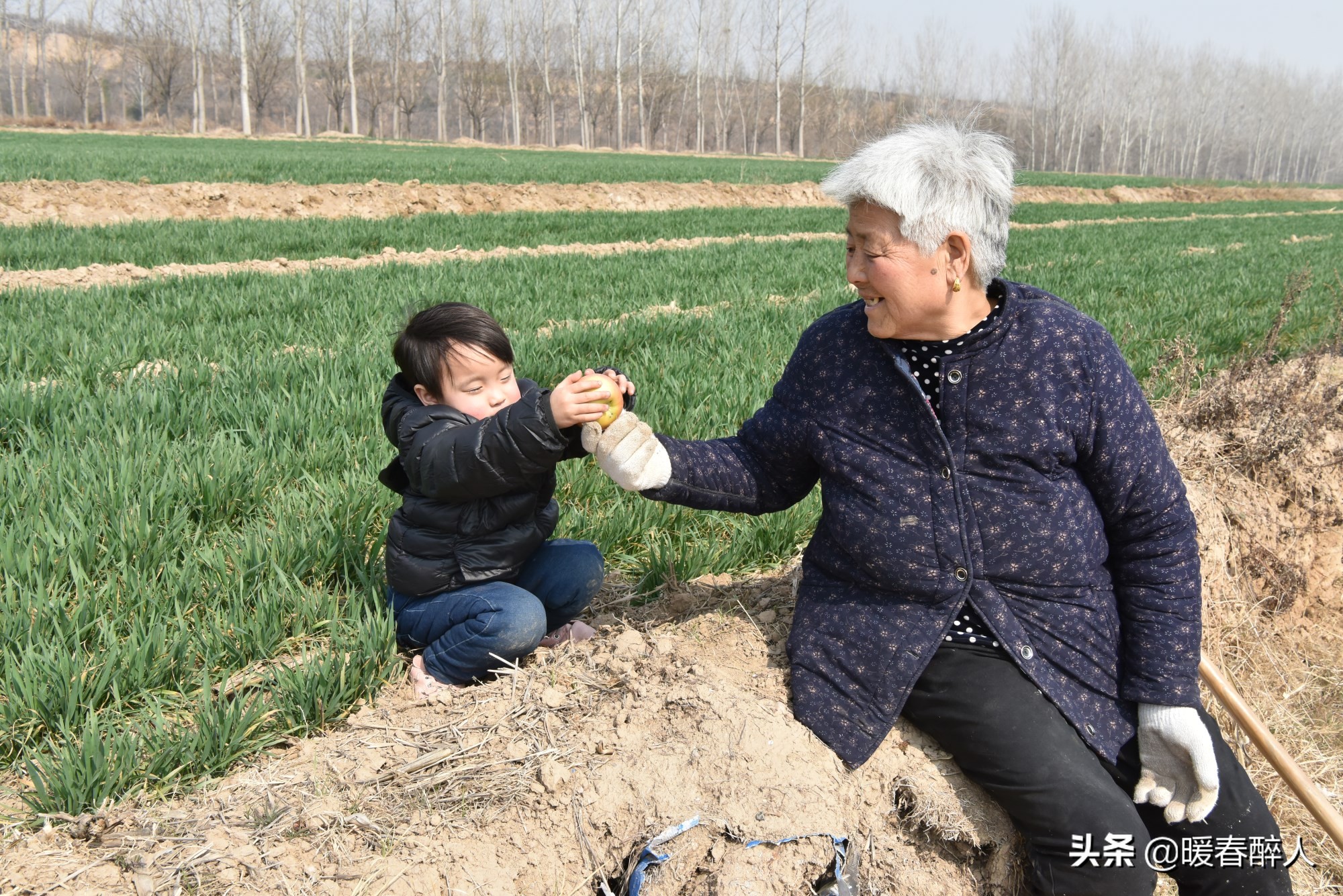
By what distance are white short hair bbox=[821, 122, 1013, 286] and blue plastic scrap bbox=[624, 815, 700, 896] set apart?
3.90ft

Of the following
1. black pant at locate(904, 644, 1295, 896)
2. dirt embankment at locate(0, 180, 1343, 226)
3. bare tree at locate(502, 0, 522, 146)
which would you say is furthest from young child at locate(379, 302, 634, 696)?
bare tree at locate(502, 0, 522, 146)

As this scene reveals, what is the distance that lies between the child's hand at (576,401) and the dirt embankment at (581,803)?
63 centimetres

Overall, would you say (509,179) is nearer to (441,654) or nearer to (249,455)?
(249,455)

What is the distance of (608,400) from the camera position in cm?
188

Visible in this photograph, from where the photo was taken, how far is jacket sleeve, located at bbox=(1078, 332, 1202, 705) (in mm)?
1765

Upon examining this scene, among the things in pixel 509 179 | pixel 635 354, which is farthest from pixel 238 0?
pixel 635 354

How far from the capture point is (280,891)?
1511mm

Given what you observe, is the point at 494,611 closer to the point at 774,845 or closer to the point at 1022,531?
the point at 774,845

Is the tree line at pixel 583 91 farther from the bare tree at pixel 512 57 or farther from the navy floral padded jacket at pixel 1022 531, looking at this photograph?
the navy floral padded jacket at pixel 1022 531

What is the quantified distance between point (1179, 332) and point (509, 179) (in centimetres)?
1417

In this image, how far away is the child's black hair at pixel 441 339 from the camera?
2.05 meters

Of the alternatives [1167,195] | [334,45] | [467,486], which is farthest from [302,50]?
[467,486]

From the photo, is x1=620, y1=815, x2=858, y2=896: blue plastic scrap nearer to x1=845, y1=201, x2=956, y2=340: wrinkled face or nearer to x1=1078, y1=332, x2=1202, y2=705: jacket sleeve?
x1=1078, y1=332, x2=1202, y2=705: jacket sleeve

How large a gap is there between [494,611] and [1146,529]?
141 centimetres
